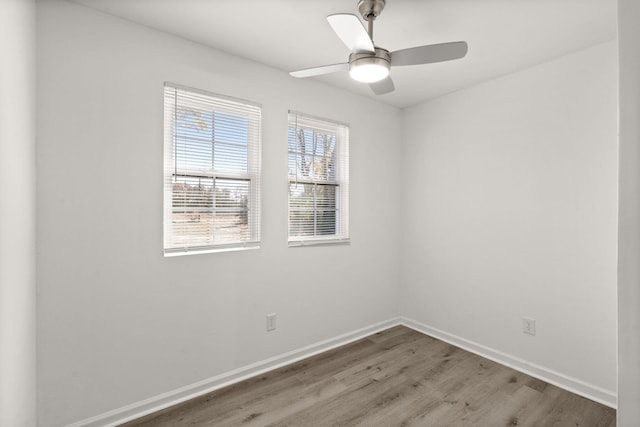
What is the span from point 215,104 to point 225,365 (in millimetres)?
2010

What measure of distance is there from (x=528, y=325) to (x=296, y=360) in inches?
79.4

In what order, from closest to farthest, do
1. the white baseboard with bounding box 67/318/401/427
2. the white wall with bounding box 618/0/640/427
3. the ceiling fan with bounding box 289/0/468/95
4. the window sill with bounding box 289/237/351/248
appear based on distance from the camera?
the white wall with bounding box 618/0/640/427, the ceiling fan with bounding box 289/0/468/95, the white baseboard with bounding box 67/318/401/427, the window sill with bounding box 289/237/351/248

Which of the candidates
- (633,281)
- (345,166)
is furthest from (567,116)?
(633,281)

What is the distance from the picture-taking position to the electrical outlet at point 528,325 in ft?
8.48

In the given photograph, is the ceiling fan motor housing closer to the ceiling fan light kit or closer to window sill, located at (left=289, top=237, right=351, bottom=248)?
the ceiling fan light kit

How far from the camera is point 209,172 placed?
2342mm

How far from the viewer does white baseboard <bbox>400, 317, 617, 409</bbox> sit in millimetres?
2211

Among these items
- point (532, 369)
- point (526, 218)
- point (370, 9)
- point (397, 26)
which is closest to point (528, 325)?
point (532, 369)

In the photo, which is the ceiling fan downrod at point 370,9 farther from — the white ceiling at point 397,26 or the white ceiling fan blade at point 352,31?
the white ceiling fan blade at point 352,31

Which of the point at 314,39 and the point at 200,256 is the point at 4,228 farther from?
the point at 314,39

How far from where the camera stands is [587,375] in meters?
2.29

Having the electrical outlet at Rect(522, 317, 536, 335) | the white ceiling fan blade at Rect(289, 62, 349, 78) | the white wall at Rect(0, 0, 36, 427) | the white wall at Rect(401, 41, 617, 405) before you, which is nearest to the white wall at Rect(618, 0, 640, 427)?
the white ceiling fan blade at Rect(289, 62, 349, 78)

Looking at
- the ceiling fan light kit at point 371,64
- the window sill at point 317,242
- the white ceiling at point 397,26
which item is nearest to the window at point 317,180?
the window sill at point 317,242

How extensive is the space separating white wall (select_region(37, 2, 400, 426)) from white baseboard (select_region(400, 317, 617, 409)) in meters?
1.51
